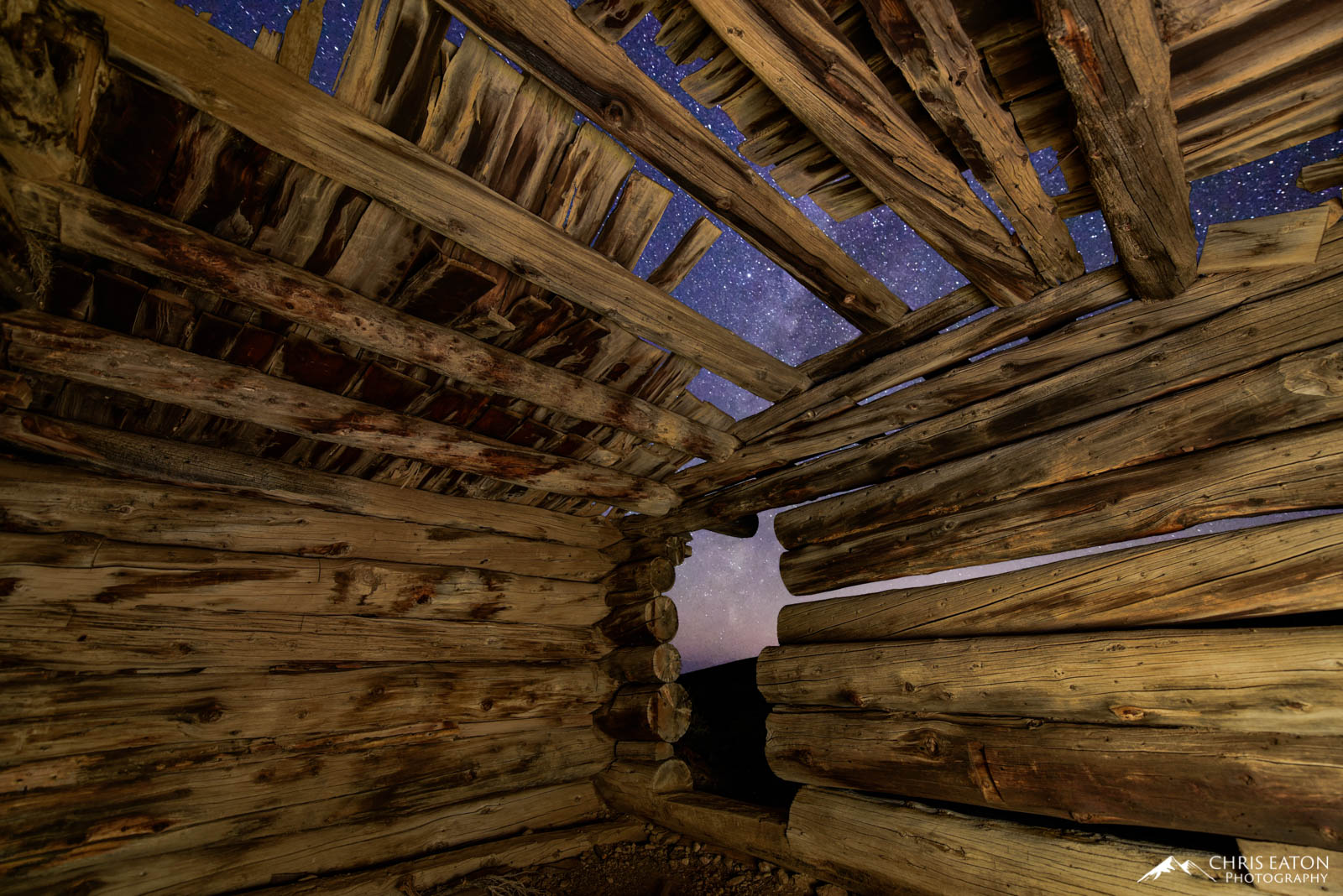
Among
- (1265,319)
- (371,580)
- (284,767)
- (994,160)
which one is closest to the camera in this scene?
(994,160)

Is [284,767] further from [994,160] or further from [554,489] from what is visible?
[994,160]

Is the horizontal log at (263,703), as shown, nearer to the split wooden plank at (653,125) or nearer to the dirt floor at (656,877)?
the dirt floor at (656,877)

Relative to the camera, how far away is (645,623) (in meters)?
4.75

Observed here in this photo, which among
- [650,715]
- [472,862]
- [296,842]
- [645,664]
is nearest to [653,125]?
[645,664]

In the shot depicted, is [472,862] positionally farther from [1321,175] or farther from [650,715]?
[1321,175]

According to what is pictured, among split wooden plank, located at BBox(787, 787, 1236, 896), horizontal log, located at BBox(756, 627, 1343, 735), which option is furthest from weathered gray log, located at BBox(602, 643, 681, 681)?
horizontal log, located at BBox(756, 627, 1343, 735)

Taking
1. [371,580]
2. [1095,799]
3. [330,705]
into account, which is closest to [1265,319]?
[1095,799]

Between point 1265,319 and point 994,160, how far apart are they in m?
1.31

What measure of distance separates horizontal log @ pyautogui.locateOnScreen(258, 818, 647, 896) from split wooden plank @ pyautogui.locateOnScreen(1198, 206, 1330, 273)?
191 inches

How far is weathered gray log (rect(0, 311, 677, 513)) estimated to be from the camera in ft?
7.73

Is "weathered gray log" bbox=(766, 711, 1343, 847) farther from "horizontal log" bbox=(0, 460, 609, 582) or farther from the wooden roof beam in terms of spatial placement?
"horizontal log" bbox=(0, 460, 609, 582)

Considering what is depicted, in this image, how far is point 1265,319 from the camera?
7.47 feet

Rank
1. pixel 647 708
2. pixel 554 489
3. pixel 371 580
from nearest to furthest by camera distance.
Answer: pixel 371 580
pixel 554 489
pixel 647 708

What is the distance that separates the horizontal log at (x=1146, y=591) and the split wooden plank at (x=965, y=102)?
1.34 m
